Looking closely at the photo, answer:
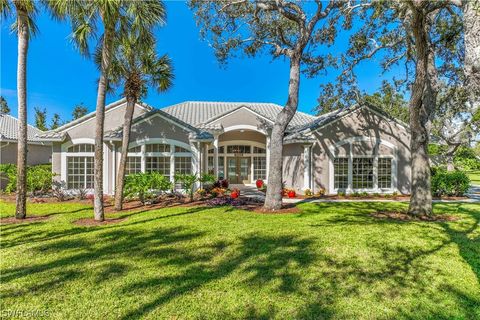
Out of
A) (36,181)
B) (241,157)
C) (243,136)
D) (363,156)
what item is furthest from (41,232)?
(363,156)

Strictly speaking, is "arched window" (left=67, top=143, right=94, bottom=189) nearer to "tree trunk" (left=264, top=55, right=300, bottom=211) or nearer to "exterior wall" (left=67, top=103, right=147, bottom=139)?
"exterior wall" (left=67, top=103, right=147, bottom=139)

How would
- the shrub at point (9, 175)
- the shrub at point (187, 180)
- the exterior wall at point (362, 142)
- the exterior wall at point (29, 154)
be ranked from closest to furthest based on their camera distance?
the shrub at point (187, 180), the shrub at point (9, 175), the exterior wall at point (362, 142), the exterior wall at point (29, 154)

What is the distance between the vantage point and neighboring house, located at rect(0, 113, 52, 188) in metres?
18.4

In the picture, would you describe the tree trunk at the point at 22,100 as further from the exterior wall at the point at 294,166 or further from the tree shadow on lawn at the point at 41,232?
the exterior wall at the point at 294,166

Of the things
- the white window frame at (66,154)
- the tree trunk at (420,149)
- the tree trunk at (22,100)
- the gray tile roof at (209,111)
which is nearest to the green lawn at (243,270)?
the tree trunk at (420,149)

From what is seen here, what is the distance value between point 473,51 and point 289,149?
15166mm

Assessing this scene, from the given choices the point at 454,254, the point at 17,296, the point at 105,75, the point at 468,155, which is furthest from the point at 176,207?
the point at 468,155

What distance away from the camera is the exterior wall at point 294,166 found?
57.5ft

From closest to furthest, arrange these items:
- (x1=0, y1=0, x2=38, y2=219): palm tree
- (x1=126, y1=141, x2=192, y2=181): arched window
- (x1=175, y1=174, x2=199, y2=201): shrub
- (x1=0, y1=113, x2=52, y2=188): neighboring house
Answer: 1. (x1=0, y1=0, x2=38, y2=219): palm tree
2. (x1=175, y1=174, x2=199, y2=201): shrub
3. (x1=126, y1=141, x2=192, y2=181): arched window
4. (x1=0, y1=113, x2=52, y2=188): neighboring house

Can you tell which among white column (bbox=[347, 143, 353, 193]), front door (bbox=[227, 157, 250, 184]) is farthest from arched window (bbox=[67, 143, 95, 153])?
white column (bbox=[347, 143, 353, 193])

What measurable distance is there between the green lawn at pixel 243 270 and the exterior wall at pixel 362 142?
7891mm

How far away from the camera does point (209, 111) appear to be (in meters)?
22.8

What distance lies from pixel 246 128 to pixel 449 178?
43.9 ft

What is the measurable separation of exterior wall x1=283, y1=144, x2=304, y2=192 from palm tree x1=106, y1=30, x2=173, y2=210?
961cm
